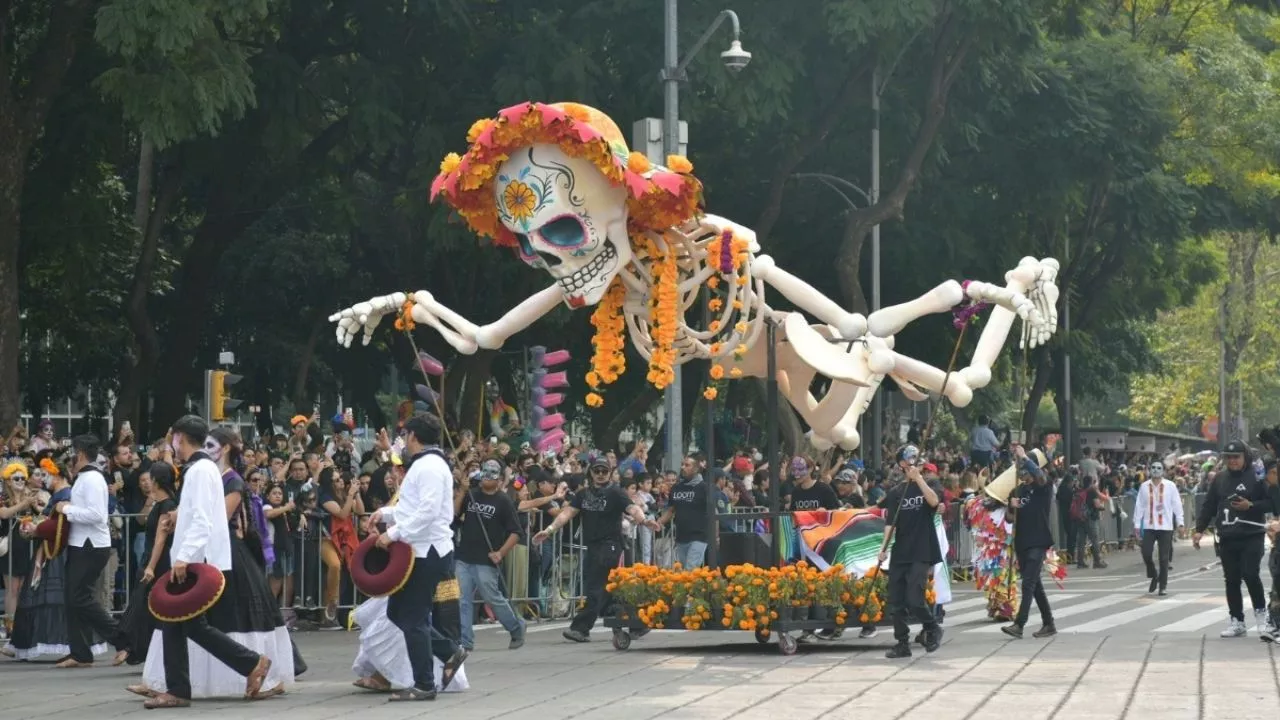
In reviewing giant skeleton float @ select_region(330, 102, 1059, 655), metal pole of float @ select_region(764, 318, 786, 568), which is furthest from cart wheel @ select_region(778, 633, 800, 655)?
metal pole of float @ select_region(764, 318, 786, 568)

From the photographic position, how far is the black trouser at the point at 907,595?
56.1 feet

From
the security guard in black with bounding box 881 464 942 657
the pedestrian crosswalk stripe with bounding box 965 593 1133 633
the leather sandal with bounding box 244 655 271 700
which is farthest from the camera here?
the pedestrian crosswalk stripe with bounding box 965 593 1133 633

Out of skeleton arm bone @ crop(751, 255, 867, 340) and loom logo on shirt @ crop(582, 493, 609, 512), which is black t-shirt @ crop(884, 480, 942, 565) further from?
loom logo on shirt @ crop(582, 493, 609, 512)

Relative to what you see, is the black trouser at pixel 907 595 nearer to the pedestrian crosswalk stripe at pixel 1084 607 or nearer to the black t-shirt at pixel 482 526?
the black t-shirt at pixel 482 526

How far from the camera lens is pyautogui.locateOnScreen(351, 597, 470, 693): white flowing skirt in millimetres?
13930

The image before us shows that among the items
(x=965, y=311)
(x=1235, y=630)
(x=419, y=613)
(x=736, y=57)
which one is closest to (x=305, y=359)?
(x=736, y=57)

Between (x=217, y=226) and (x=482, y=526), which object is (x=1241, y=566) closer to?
(x=482, y=526)

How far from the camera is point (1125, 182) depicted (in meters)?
36.8

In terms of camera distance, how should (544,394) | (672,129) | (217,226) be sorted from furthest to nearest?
(544,394), (217,226), (672,129)

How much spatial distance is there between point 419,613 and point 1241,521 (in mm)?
8325

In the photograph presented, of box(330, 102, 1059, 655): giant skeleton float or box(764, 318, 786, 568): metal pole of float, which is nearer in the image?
box(330, 102, 1059, 655): giant skeleton float

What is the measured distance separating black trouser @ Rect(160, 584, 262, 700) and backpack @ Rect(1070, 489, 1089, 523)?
23.8 metres

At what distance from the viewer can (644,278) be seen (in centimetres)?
1725

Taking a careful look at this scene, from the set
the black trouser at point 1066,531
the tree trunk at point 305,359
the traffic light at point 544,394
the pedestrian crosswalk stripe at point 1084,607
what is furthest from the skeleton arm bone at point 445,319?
the tree trunk at point 305,359
